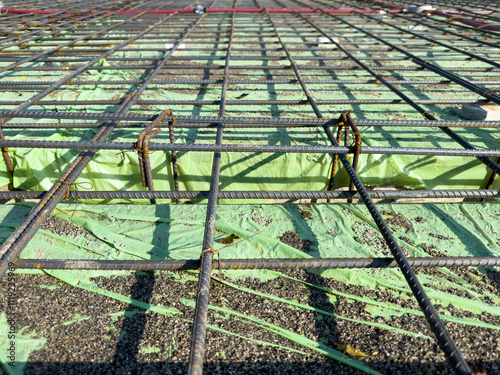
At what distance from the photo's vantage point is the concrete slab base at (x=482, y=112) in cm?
397

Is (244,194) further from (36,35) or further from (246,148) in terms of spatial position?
(36,35)

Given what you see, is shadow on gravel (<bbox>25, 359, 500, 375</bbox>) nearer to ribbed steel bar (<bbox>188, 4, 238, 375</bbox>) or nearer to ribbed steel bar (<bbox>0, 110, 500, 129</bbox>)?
ribbed steel bar (<bbox>188, 4, 238, 375</bbox>)

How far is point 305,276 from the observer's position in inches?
87.6

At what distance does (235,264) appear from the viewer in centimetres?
190

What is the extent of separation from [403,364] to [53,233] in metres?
2.70

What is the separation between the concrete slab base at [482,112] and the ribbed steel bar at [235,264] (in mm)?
2922

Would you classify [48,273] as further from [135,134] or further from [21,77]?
[21,77]

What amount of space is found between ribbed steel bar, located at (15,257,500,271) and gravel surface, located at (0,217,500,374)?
31cm

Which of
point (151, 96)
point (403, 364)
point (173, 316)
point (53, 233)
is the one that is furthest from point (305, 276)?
point (151, 96)

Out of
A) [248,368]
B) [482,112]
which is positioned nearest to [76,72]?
[248,368]

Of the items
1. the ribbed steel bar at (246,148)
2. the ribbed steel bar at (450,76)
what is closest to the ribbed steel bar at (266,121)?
the ribbed steel bar at (246,148)

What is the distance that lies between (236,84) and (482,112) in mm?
3592

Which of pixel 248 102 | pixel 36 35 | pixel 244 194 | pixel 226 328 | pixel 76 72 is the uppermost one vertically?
pixel 36 35

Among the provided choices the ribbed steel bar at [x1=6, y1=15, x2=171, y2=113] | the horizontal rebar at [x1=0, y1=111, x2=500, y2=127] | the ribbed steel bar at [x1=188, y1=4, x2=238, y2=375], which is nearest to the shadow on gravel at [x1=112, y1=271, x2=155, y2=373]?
the ribbed steel bar at [x1=188, y1=4, x2=238, y2=375]
